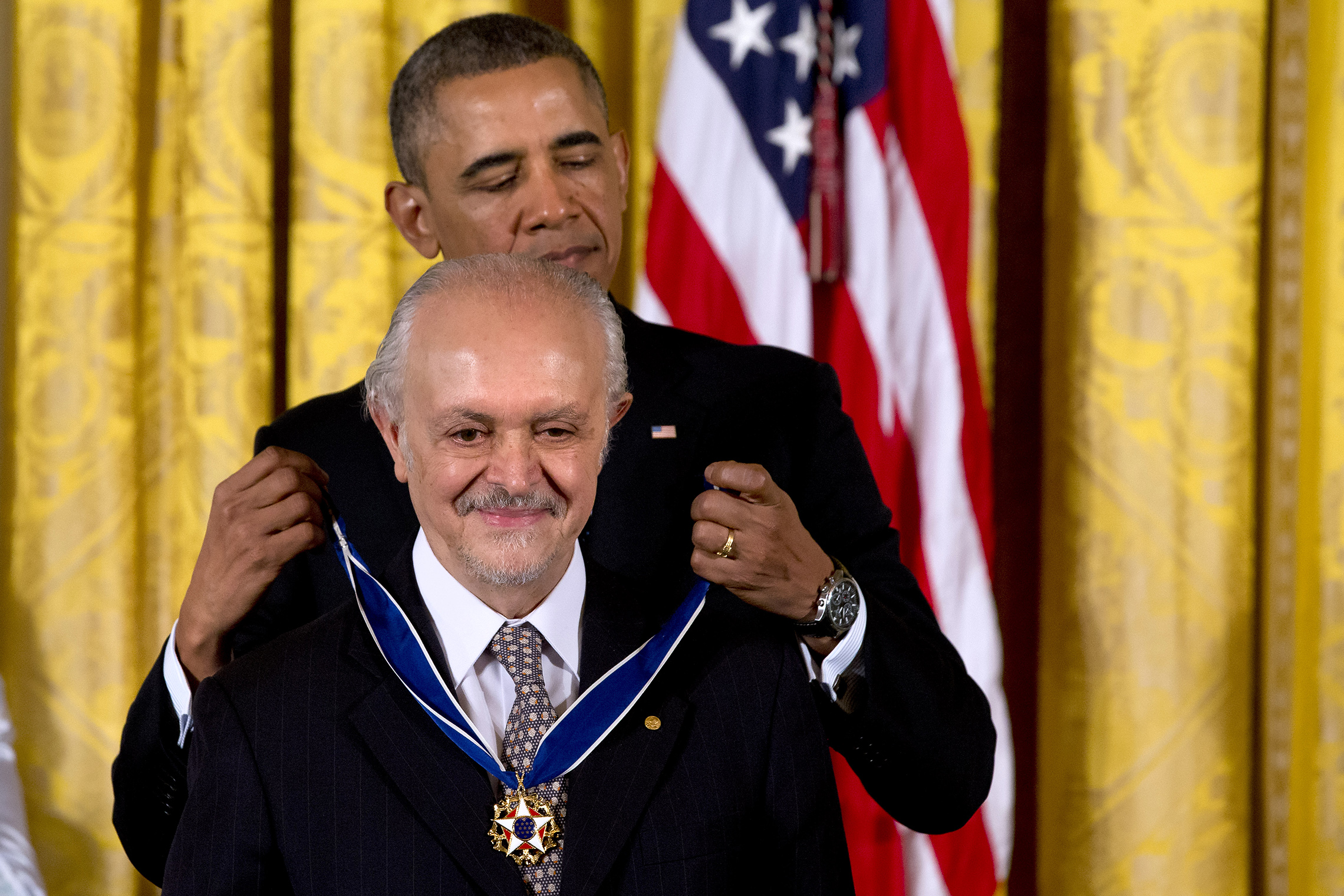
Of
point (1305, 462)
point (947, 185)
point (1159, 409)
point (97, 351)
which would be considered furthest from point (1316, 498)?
point (97, 351)

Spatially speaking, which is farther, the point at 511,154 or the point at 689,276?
the point at 689,276

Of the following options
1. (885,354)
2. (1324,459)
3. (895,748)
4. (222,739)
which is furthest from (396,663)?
(1324,459)

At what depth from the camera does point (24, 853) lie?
201 cm

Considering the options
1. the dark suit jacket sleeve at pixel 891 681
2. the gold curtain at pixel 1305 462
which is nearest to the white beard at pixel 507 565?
the dark suit jacket sleeve at pixel 891 681

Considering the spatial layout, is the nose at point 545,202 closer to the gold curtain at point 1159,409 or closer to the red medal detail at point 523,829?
the red medal detail at point 523,829

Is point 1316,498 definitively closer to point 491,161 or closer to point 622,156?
point 622,156

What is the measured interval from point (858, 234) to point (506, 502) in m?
1.35

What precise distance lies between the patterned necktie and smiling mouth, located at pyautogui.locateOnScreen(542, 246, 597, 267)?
594 millimetres

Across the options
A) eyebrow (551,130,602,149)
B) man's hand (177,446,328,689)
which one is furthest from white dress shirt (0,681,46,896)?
eyebrow (551,130,602,149)

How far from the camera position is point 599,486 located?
5.31 ft

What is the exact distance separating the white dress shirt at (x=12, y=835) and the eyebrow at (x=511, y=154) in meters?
1.26

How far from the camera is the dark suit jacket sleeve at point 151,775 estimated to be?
1.49 metres

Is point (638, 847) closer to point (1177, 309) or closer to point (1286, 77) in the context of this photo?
point (1177, 309)

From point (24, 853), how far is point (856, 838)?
144 centimetres
